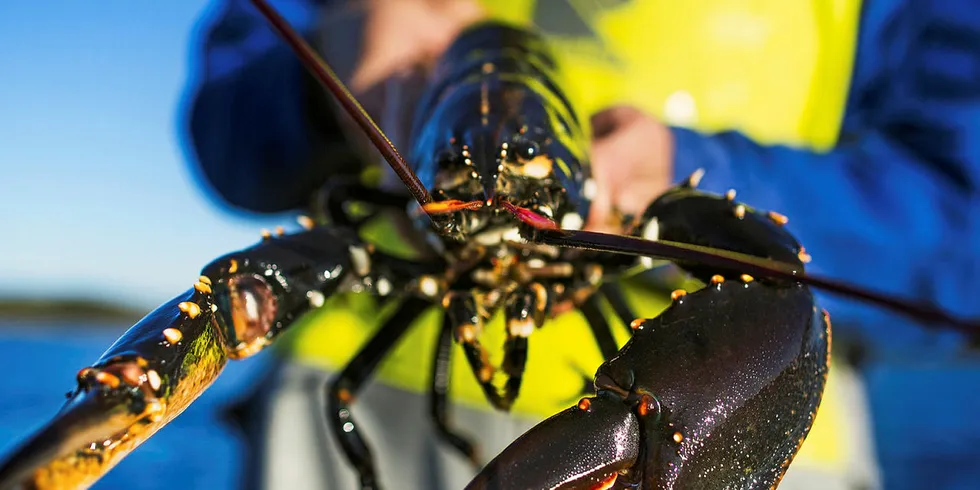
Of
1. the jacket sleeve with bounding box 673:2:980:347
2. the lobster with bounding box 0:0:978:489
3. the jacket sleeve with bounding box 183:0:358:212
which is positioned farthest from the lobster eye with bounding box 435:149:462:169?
the jacket sleeve with bounding box 183:0:358:212

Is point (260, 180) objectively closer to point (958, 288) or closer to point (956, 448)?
point (958, 288)

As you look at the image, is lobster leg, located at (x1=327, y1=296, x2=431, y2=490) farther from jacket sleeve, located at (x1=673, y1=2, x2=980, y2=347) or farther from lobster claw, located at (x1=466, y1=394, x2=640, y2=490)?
jacket sleeve, located at (x1=673, y1=2, x2=980, y2=347)

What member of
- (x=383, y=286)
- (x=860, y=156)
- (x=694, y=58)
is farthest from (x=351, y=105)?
(x=860, y=156)

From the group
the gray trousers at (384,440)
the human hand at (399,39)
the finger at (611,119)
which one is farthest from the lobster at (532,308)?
the gray trousers at (384,440)

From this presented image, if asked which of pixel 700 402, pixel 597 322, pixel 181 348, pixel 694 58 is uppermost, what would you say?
pixel 181 348

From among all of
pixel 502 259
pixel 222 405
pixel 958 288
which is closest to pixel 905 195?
pixel 958 288

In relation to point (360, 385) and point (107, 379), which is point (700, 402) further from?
point (360, 385)
